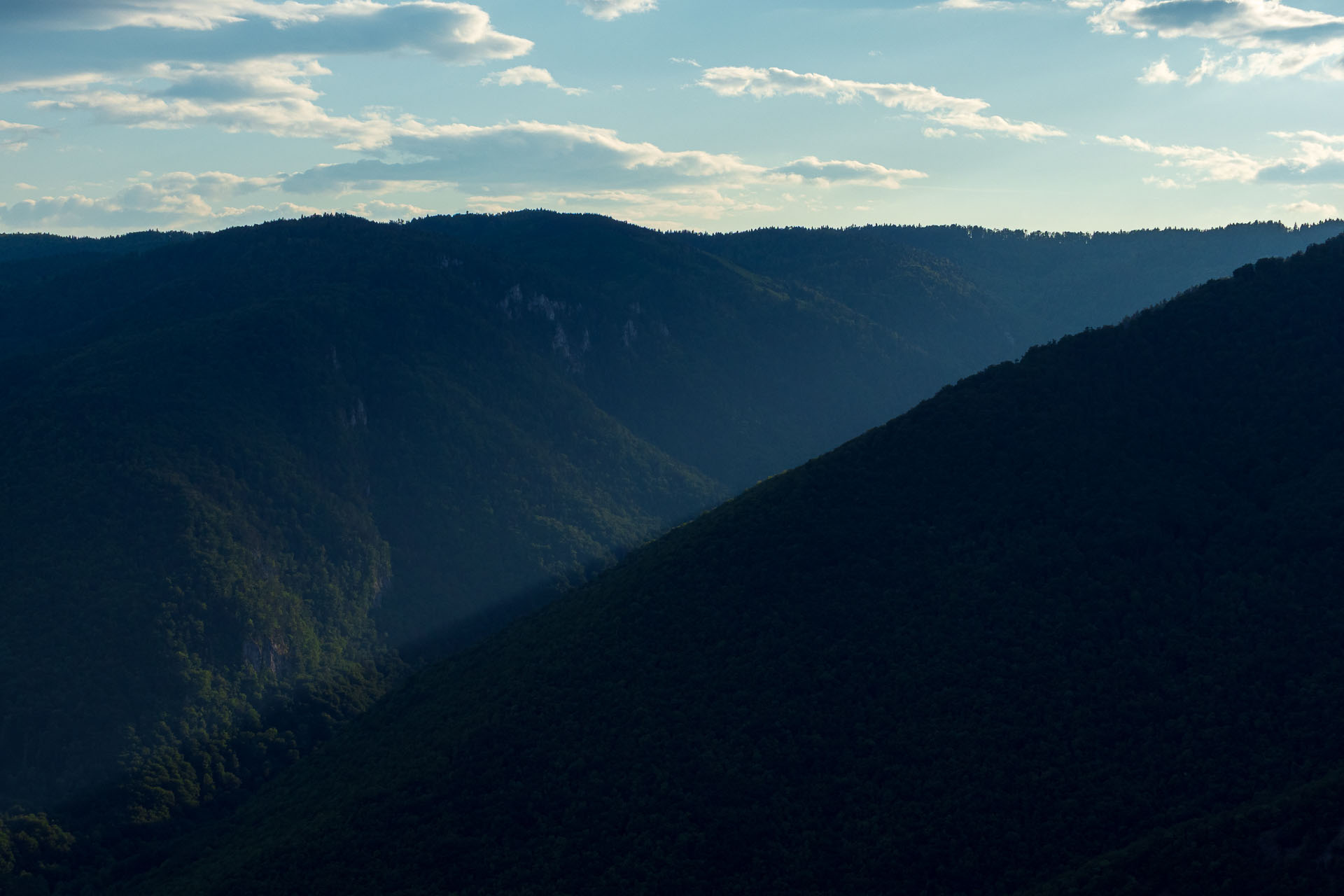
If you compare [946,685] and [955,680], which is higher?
[955,680]

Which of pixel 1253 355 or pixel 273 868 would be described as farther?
pixel 1253 355

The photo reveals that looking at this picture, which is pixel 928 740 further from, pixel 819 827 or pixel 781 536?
pixel 781 536

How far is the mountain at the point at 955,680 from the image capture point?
95375mm

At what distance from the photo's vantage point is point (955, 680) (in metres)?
111

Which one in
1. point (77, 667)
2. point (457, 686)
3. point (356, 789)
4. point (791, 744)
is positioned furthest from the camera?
point (77, 667)

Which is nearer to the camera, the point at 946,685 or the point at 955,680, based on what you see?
the point at 946,685

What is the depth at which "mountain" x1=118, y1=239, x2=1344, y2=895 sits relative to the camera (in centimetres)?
9538

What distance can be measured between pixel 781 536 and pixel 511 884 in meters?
53.5

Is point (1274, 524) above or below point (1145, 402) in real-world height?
below

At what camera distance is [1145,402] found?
13538 centimetres

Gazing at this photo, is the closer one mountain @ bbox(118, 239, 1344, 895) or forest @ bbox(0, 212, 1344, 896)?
forest @ bbox(0, 212, 1344, 896)

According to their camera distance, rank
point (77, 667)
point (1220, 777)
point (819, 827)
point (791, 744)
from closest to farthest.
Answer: point (1220, 777), point (819, 827), point (791, 744), point (77, 667)

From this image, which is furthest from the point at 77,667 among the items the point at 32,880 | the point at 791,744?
the point at 791,744

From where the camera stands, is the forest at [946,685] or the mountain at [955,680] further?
the mountain at [955,680]
